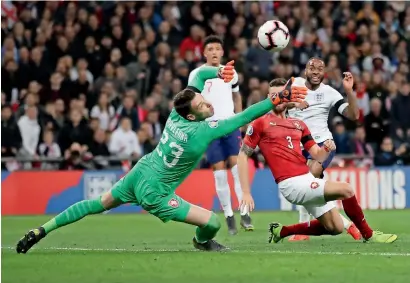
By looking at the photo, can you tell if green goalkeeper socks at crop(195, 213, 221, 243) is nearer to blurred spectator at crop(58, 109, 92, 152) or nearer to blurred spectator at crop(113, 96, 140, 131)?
blurred spectator at crop(58, 109, 92, 152)

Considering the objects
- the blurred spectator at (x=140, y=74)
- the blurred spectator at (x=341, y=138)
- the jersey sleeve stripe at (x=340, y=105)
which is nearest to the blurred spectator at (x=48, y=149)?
the blurred spectator at (x=140, y=74)

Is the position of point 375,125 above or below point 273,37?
below

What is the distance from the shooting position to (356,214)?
11.4 metres

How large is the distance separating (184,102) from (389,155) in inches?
419

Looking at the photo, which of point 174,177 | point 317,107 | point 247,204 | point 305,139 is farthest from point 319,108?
point 174,177

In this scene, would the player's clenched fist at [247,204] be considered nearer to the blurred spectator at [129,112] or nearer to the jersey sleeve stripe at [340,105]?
the jersey sleeve stripe at [340,105]

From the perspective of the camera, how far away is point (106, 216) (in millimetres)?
18172

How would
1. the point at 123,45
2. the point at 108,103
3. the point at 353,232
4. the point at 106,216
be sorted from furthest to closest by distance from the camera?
the point at 123,45 < the point at 108,103 < the point at 106,216 < the point at 353,232

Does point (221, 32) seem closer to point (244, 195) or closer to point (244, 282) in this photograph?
point (244, 195)

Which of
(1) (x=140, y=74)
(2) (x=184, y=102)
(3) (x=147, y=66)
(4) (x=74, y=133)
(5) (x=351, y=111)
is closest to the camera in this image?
(2) (x=184, y=102)

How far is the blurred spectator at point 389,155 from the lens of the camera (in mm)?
20062

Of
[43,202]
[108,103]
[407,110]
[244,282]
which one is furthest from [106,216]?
[244,282]

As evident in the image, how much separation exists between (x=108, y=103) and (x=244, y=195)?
9.77m

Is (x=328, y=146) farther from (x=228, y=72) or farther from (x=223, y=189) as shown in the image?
(x=223, y=189)
